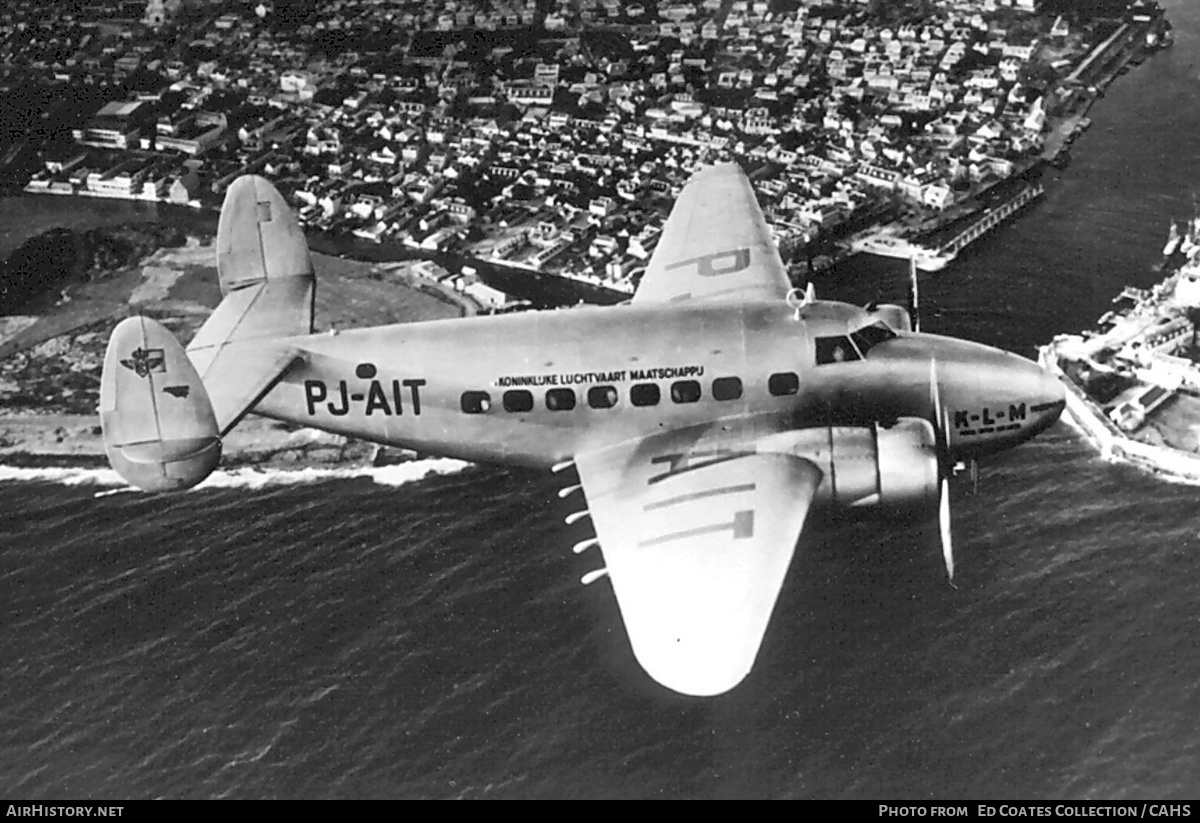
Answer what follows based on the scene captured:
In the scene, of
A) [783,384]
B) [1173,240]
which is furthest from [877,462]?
[1173,240]

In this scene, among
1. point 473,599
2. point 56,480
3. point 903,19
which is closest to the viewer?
point 473,599

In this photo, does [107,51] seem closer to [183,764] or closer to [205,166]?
[205,166]

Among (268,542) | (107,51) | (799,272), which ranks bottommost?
(268,542)

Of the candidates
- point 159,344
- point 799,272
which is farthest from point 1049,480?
point 159,344

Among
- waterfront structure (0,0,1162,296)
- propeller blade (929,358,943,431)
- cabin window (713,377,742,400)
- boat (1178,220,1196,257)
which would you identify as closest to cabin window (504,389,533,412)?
cabin window (713,377,742,400)

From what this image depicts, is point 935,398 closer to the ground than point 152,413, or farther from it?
closer to the ground

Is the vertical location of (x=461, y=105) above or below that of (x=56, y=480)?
above

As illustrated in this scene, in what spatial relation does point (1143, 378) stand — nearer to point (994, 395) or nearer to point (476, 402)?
point (994, 395)
